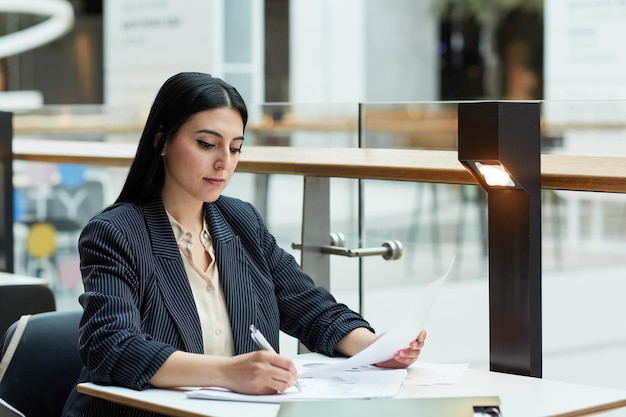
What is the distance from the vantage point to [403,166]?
117 inches

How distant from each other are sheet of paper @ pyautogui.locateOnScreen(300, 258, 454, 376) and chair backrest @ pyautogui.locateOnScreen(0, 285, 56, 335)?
1.65 meters

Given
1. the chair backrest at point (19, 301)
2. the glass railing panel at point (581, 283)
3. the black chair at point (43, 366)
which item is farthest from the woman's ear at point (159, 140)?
the chair backrest at point (19, 301)

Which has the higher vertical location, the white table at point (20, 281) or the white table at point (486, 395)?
the white table at point (20, 281)

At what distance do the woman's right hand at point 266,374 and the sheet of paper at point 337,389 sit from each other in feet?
0.05

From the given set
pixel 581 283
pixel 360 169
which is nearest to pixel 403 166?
pixel 360 169

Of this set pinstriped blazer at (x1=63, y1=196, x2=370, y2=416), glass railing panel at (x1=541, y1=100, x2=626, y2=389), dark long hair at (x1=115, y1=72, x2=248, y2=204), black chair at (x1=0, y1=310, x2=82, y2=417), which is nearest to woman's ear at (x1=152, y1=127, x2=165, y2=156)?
dark long hair at (x1=115, y1=72, x2=248, y2=204)

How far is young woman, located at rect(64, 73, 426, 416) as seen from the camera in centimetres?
220

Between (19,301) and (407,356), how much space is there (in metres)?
1.71

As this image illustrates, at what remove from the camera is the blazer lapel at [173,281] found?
239 centimetres

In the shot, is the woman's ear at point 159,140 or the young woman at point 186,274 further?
the woman's ear at point 159,140

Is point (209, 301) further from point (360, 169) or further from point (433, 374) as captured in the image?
point (360, 169)

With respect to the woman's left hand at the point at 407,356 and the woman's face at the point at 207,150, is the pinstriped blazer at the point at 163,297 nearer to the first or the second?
the woman's face at the point at 207,150

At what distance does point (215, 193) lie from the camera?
2.47m

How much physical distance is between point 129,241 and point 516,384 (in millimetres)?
848
